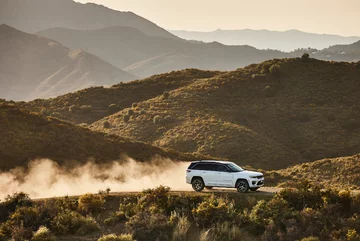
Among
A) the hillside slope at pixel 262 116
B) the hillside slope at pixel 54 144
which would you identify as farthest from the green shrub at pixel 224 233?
the hillside slope at pixel 262 116

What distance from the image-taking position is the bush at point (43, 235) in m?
20.0

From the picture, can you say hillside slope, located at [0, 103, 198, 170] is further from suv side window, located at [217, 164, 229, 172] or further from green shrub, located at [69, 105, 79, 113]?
green shrub, located at [69, 105, 79, 113]

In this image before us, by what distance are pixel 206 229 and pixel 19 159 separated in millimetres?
22743

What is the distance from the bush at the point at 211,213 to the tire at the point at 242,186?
3019 millimetres

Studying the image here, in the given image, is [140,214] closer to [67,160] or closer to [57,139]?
[67,160]

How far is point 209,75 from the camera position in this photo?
373ft

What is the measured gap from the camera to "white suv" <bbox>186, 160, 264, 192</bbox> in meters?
25.4

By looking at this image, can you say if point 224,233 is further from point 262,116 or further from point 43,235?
point 262,116

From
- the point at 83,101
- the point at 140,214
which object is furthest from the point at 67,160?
the point at 83,101

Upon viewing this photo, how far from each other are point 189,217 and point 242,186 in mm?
4334

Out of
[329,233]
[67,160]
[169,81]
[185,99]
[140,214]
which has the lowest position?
[329,233]

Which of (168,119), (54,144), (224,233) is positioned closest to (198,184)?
(224,233)

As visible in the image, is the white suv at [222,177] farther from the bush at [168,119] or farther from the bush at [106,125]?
the bush at [106,125]

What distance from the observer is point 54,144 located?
4400cm
